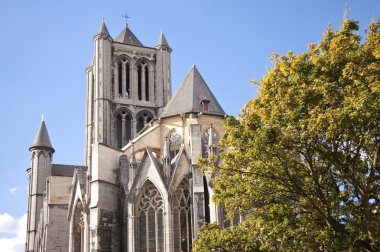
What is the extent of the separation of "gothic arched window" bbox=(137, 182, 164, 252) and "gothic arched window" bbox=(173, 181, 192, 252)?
73 centimetres

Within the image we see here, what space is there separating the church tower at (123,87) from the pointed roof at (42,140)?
133 inches

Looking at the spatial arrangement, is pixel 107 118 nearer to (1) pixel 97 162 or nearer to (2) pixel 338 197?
(1) pixel 97 162

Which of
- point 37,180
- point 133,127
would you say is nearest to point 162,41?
point 133,127

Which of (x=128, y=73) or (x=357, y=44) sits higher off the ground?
(x=128, y=73)

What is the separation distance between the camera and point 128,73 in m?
50.7

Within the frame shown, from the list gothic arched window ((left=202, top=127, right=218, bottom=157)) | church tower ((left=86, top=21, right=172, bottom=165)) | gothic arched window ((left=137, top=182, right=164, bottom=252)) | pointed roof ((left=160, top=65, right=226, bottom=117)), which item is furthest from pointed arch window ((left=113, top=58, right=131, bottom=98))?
gothic arched window ((left=137, top=182, right=164, bottom=252))

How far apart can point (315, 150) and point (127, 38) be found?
40845mm

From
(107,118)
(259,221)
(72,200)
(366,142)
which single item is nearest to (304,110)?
(366,142)

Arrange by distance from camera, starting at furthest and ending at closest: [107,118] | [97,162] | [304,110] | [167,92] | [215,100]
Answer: [167,92], [107,118], [215,100], [97,162], [304,110]

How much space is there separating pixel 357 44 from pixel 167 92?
35.7 meters

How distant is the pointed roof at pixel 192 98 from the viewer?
34938 millimetres

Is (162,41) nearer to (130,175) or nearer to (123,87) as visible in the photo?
(123,87)

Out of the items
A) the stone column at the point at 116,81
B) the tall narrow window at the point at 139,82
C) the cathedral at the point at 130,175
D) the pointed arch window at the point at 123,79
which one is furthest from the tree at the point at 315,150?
the tall narrow window at the point at 139,82

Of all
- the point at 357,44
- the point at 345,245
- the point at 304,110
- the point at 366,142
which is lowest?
the point at 345,245
